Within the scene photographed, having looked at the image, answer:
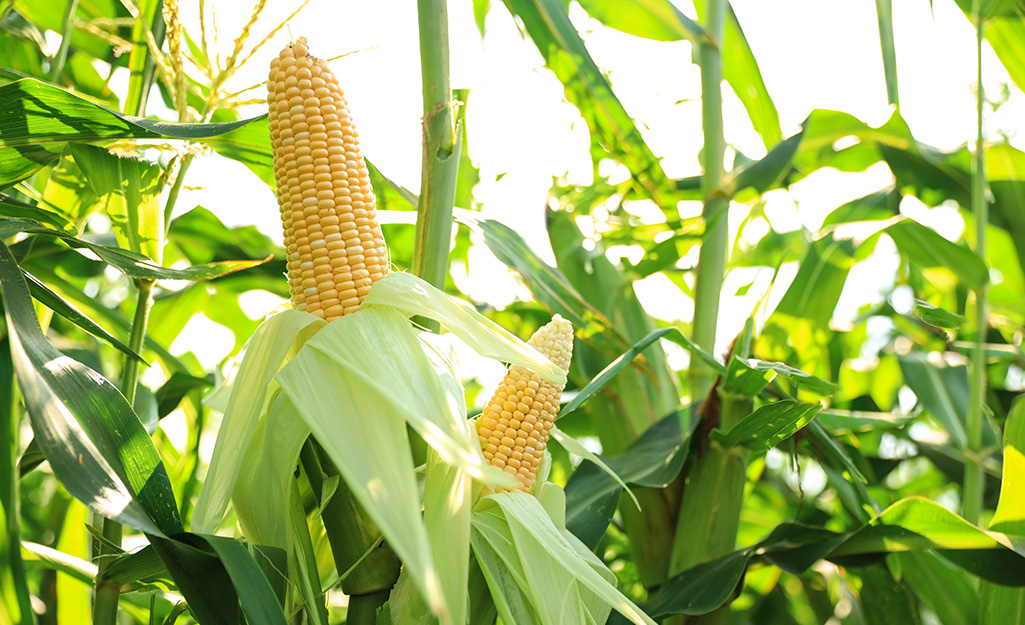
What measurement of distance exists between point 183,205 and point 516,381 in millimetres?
648

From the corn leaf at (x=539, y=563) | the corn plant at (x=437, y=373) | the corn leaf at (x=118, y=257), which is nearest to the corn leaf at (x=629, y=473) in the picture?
the corn plant at (x=437, y=373)

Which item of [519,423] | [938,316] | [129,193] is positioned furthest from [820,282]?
[129,193]

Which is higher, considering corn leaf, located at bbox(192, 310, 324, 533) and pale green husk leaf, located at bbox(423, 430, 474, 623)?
corn leaf, located at bbox(192, 310, 324, 533)

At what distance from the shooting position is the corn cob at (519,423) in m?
0.51

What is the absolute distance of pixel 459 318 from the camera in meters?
0.48

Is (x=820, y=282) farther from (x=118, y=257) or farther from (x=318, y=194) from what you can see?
(x=118, y=257)

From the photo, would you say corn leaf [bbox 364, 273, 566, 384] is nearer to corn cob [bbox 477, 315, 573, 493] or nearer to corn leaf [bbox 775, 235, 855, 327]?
corn cob [bbox 477, 315, 573, 493]

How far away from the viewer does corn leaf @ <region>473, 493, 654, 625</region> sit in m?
0.44

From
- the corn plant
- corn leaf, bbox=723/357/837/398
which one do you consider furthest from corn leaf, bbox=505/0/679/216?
corn leaf, bbox=723/357/837/398

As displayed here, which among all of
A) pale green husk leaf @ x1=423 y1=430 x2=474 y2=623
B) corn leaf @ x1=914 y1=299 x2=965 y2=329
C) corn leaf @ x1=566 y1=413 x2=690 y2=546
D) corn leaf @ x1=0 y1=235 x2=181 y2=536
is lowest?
corn leaf @ x1=566 y1=413 x2=690 y2=546

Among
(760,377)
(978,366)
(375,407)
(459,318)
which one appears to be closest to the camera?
(375,407)

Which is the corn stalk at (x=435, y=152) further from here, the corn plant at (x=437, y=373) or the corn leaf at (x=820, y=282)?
the corn leaf at (x=820, y=282)

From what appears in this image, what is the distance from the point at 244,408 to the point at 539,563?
0.77ft

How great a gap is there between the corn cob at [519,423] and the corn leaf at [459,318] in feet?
0.15
